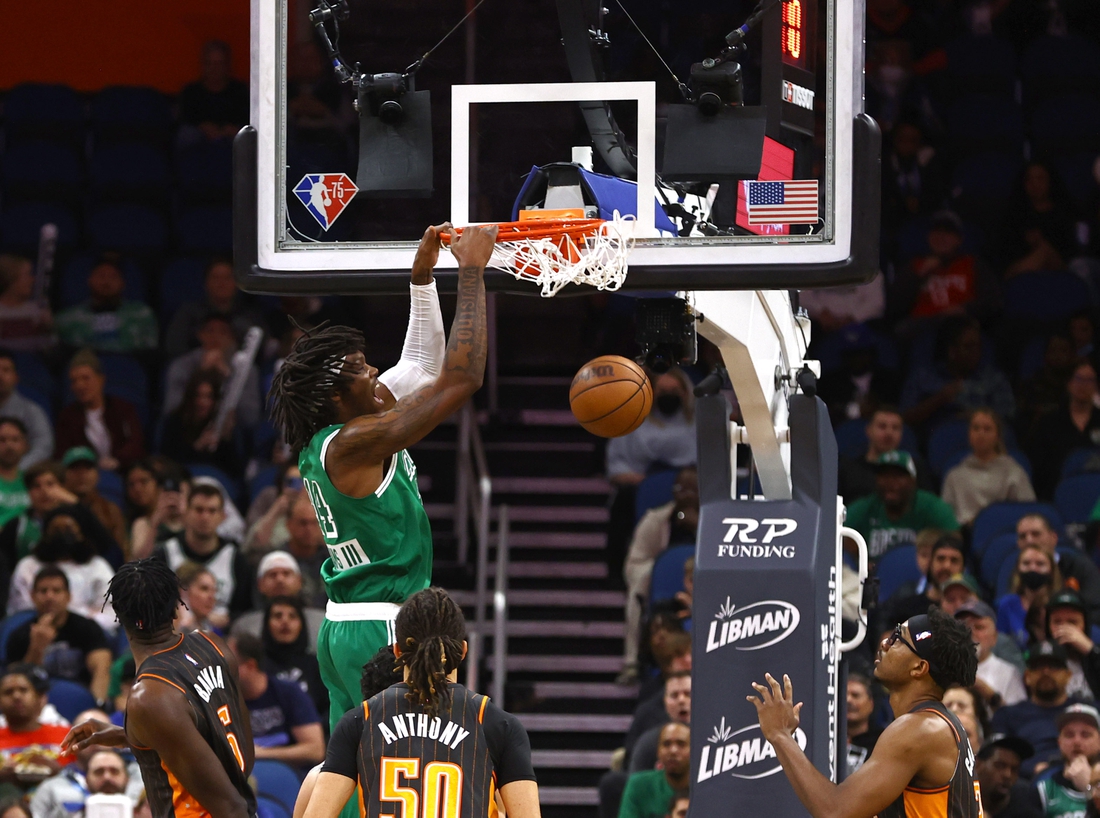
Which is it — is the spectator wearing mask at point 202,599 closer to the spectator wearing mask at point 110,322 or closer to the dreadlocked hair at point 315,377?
the spectator wearing mask at point 110,322

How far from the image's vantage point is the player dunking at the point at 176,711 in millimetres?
5031

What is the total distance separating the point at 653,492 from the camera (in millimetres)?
10586

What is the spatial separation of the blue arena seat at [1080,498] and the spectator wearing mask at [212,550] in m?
4.65

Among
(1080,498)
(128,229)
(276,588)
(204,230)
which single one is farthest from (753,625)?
(128,229)

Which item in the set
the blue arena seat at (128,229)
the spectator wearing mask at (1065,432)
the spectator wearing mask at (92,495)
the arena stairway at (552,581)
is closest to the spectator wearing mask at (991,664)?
the spectator wearing mask at (1065,432)

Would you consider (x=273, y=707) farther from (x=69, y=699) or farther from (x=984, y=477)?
(x=984, y=477)

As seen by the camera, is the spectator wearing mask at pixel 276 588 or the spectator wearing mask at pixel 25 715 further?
the spectator wearing mask at pixel 276 588

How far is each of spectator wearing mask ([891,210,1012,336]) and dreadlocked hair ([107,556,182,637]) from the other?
7415 mm

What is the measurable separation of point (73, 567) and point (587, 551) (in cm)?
318

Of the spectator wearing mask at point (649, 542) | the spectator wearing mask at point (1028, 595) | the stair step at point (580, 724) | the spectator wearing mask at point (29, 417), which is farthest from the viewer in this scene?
the spectator wearing mask at point (29, 417)

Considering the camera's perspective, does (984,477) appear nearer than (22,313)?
Yes

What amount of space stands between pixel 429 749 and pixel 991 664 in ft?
17.2

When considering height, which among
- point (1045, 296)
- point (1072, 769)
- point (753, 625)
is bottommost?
point (1072, 769)

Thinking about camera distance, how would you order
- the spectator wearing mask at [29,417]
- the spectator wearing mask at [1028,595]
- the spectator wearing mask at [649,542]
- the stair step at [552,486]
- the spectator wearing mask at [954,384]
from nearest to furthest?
the spectator wearing mask at [1028,595] < the spectator wearing mask at [649,542] < the spectator wearing mask at [29,417] < the spectator wearing mask at [954,384] < the stair step at [552,486]
